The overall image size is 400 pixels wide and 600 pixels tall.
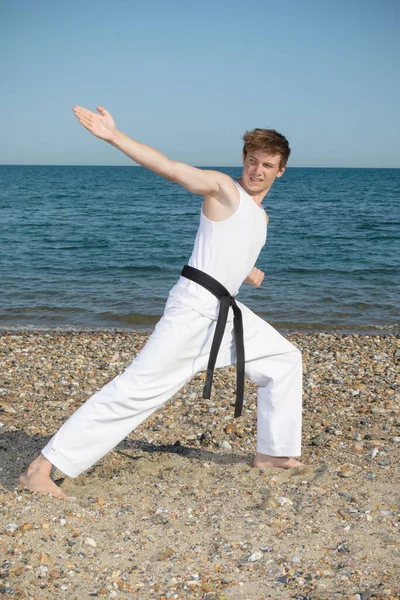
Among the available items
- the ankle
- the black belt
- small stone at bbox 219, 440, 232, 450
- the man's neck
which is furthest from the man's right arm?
small stone at bbox 219, 440, 232, 450

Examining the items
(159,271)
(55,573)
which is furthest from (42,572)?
(159,271)

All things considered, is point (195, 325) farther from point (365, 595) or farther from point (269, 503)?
point (365, 595)

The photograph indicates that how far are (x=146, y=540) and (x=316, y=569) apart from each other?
919 millimetres

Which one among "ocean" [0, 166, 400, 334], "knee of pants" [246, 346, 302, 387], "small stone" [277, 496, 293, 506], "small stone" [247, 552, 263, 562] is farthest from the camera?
"ocean" [0, 166, 400, 334]

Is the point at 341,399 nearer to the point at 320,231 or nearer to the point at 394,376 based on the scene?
the point at 394,376

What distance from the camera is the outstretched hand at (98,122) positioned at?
342 centimetres

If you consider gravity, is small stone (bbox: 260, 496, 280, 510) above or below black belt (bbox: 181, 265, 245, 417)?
below

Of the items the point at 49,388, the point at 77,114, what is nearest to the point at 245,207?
the point at 77,114

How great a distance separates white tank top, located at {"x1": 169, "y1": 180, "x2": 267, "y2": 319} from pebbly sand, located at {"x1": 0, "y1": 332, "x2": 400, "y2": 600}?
123 cm

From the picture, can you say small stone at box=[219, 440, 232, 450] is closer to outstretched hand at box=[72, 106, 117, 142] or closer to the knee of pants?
the knee of pants

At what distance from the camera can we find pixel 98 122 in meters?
3.45

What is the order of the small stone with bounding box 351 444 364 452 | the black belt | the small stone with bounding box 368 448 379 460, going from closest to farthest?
the black belt → the small stone with bounding box 368 448 379 460 → the small stone with bounding box 351 444 364 452

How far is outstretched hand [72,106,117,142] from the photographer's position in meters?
3.42

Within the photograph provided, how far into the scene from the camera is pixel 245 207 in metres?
3.79
